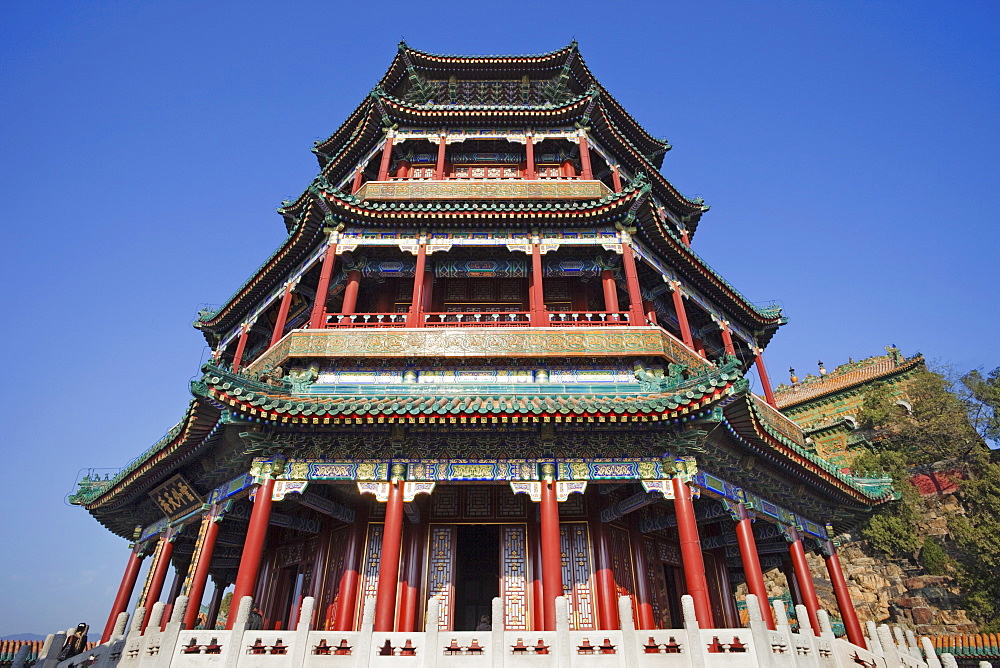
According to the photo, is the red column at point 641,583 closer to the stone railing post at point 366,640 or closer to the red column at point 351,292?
the stone railing post at point 366,640

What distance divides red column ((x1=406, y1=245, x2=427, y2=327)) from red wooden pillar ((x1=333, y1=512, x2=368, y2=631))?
443cm

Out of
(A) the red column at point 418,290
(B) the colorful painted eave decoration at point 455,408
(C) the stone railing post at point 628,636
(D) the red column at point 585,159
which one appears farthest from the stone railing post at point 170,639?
(D) the red column at point 585,159

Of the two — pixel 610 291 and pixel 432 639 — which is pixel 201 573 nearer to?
pixel 432 639

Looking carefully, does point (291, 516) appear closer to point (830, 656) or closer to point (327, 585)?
point (327, 585)

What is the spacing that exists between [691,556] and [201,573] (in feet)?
29.6

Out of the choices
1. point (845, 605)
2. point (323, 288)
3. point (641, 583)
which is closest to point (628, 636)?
point (641, 583)

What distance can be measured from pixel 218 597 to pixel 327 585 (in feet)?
21.9

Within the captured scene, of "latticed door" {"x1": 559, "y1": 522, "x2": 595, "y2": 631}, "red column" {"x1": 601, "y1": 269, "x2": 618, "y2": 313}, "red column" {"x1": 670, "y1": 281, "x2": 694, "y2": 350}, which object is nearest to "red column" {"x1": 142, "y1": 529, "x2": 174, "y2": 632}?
"latticed door" {"x1": 559, "y1": 522, "x2": 595, "y2": 631}

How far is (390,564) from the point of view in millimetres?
10086

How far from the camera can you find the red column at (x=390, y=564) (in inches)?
372

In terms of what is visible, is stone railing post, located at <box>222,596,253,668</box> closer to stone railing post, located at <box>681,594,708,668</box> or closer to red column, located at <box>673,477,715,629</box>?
stone railing post, located at <box>681,594,708,668</box>

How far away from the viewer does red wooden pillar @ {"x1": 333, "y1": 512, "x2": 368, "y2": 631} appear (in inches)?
455

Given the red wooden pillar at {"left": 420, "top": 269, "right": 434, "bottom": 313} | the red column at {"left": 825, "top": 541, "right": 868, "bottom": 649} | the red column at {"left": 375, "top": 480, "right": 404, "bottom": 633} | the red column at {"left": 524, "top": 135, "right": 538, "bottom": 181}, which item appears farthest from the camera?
the red column at {"left": 524, "top": 135, "right": 538, "bottom": 181}

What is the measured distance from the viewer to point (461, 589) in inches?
555
